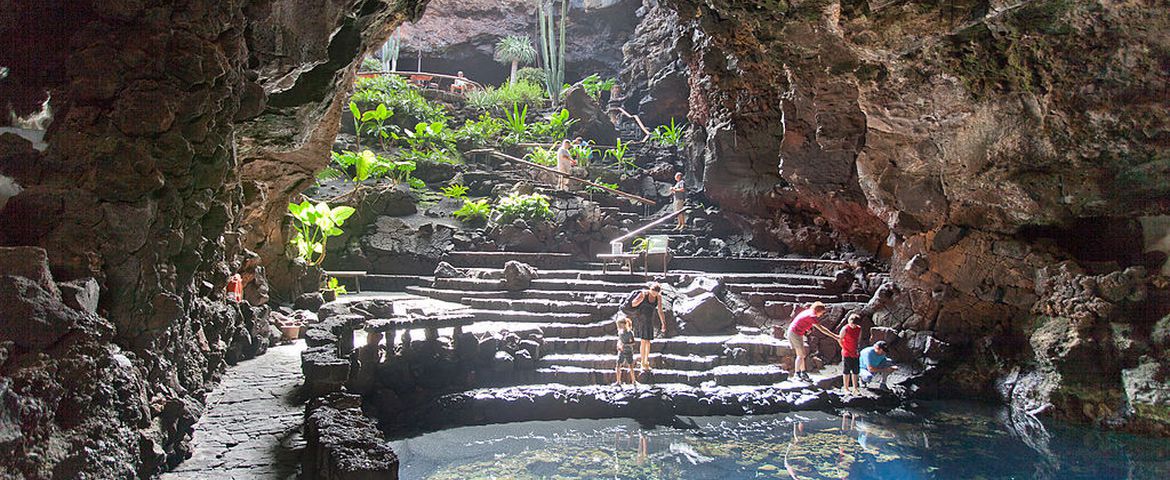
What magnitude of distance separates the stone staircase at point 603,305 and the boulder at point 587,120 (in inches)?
371

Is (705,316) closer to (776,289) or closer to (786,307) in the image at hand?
(786,307)

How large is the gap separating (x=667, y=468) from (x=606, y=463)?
2.38 feet

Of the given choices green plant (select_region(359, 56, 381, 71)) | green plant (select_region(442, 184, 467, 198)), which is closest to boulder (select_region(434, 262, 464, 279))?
green plant (select_region(442, 184, 467, 198))

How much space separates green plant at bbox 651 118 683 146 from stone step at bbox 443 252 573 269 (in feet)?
27.5

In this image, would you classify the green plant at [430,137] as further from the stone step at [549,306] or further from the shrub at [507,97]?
the stone step at [549,306]

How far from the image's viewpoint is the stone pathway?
Result: 16.6 ft

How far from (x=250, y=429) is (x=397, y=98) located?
17994 mm

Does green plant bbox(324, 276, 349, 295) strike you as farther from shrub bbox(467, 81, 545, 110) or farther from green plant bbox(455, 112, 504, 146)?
shrub bbox(467, 81, 545, 110)

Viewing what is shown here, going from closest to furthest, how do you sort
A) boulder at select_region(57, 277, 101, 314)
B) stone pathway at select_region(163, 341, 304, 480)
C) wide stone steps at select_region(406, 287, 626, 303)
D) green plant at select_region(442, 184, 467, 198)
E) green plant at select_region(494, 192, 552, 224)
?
1. boulder at select_region(57, 277, 101, 314)
2. stone pathway at select_region(163, 341, 304, 480)
3. wide stone steps at select_region(406, 287, 626, 303)
4. green plant at select_region(494, 192, 552, 224)
5. green plant at select_region(442, 184, 467, 198)

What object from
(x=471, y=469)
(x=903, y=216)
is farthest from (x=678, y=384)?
(x=903, y=216)

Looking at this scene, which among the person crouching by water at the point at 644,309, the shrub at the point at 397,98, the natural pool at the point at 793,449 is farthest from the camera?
the shrub at the point at 397,98

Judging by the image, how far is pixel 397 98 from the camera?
2239cm

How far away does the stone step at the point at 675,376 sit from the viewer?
10383 millimetres

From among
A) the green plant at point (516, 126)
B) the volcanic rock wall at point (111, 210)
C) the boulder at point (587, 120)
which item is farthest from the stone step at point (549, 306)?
the boulder at point (587, 120)
